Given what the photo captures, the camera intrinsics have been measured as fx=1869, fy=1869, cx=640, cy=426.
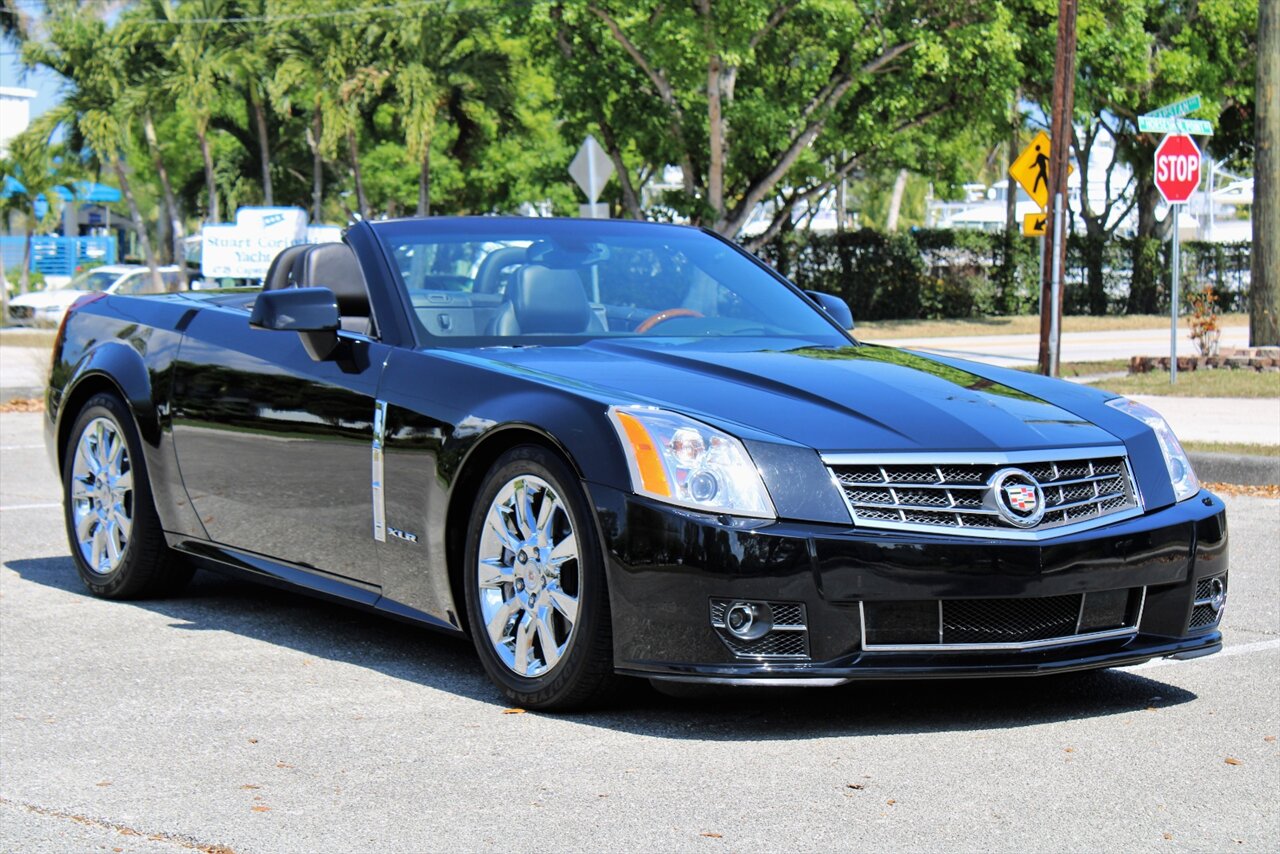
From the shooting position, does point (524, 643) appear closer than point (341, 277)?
Yes

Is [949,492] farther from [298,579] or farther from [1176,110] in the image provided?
[1176,110]

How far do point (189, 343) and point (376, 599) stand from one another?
1.50m

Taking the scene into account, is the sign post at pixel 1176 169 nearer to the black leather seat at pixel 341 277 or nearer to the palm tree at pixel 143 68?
the black leather seat at pixel 341 277

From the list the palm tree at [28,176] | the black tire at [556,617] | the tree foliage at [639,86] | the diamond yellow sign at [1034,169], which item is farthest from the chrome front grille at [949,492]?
the palm tree at [28,176]

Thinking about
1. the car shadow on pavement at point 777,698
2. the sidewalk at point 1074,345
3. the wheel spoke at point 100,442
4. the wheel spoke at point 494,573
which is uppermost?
the wheel spoke at point 100,442

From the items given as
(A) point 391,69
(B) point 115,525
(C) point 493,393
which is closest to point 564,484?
(C) point 493,393

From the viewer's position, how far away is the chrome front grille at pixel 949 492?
4.75 meters

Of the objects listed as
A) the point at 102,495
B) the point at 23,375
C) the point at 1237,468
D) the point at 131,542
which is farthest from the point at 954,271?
the point at 131,542

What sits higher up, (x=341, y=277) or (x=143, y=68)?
(x=143, y=68)

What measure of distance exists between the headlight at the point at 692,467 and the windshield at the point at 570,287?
1145 millimetres

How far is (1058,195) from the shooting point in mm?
19891

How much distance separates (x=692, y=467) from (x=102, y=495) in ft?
10.9

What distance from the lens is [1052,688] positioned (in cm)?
561

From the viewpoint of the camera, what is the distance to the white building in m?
79.4
